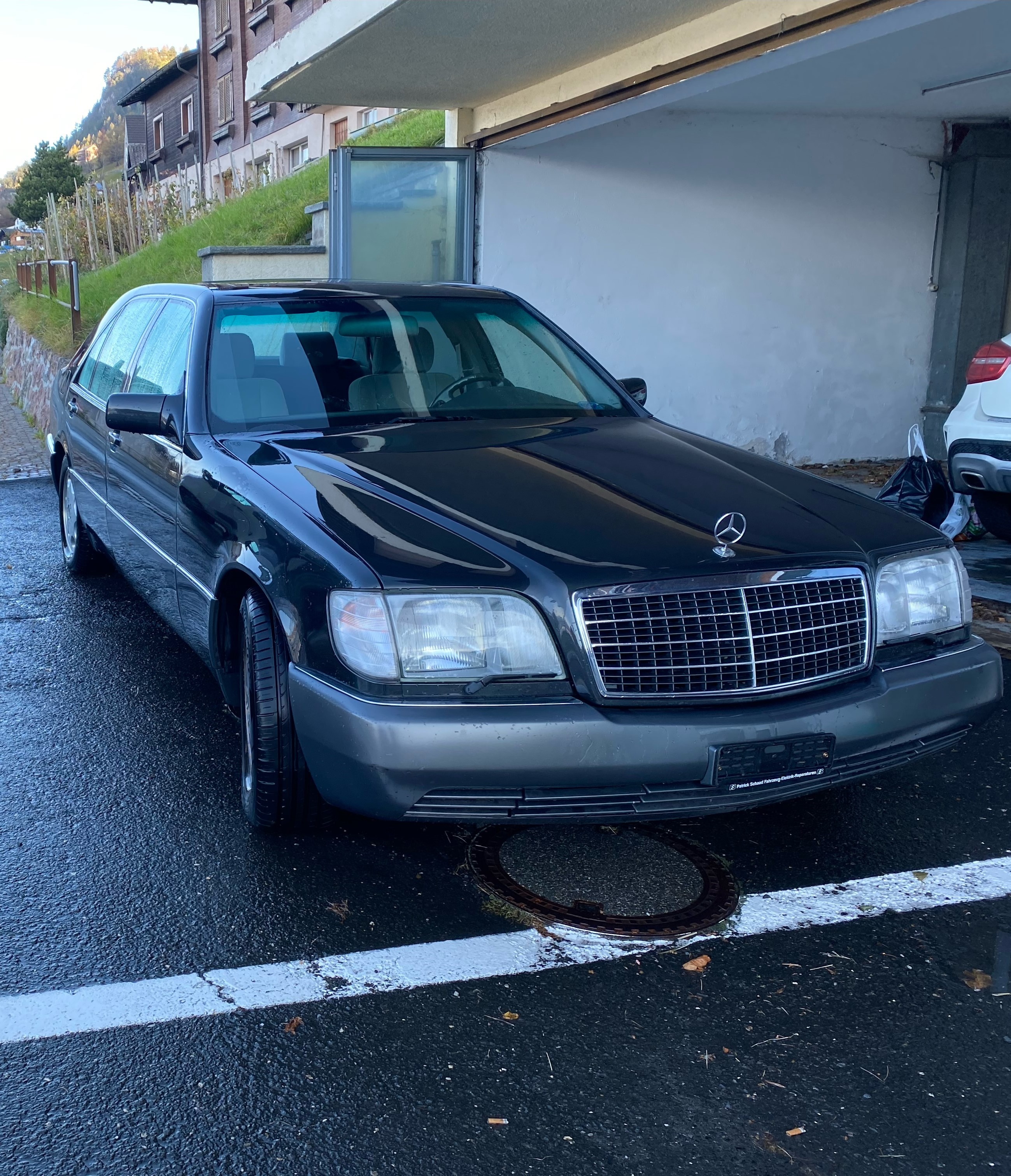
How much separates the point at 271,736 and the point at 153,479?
160 cm

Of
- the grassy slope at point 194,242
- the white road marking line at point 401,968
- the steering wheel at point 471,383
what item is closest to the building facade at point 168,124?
the grassy slope at point 194,242

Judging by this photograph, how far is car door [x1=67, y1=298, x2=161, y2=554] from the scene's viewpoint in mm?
5441

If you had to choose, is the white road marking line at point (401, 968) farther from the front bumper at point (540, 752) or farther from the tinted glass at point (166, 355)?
the tinted glass at point (166, 355)

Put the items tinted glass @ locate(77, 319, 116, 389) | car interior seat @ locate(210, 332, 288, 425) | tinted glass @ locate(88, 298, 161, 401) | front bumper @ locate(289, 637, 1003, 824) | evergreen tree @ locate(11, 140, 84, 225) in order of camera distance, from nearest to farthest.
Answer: front bumper @ locate(289, 637, 1003, 824)
car interior seat @ locate(210, 332, 288, 425)
tinted glass @ locate(88, 298, 161, 401)
tinted glass @ locate(77, 319, 116, 389)
evergreen tree @ locate(11, 140, 84, 225)

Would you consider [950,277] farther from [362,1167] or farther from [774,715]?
[362,1167]

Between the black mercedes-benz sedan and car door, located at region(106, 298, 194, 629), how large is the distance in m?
0.05

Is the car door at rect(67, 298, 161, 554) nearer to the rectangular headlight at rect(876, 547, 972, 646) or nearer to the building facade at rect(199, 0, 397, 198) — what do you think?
the rectangular headlight at rect(876, 547, 972, 646)

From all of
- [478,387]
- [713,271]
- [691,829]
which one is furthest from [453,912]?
[713,271]

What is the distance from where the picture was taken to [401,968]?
2912 mm

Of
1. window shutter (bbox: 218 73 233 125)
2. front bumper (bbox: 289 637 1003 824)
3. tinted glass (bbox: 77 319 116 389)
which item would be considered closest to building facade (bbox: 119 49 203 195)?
window shutter (bbox: 218 73 233 125)

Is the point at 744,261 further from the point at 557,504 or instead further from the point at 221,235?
the point at 221,235

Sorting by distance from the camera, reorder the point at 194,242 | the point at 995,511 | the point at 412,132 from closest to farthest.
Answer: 1. the point at 995,511
2. the point at 412,132
3. the point at 194,242

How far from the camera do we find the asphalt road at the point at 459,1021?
7.53 ft

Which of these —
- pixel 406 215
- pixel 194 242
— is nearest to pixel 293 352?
pixel 406 215
